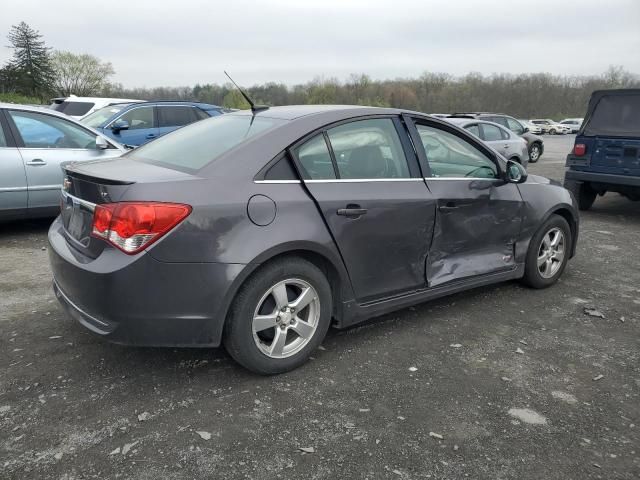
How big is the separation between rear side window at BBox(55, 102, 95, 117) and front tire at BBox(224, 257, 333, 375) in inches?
500

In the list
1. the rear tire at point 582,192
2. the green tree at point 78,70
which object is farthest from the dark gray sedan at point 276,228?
the green tree at point 78,70

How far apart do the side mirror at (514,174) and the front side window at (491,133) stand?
365 inches

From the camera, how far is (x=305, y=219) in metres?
3.10

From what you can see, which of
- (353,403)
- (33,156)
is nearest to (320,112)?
(353,403)

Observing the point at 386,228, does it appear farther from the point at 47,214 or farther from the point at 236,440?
the point at 47,214

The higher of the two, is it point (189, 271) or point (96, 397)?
point (189, 271)

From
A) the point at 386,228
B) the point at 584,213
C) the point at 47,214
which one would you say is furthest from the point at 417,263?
the point at 584,213

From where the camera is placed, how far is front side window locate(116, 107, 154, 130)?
1084 cm

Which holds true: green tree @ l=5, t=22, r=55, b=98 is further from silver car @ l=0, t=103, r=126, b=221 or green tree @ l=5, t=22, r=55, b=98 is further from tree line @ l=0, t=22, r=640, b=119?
silver car @ l=0, t=103, r=126, b=221

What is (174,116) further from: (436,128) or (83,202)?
(83,202)

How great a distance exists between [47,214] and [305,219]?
14.9 ft

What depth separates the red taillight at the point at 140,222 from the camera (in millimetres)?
2691

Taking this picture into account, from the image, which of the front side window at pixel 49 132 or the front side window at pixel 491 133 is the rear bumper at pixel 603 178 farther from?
the front side window at pixel 49 132

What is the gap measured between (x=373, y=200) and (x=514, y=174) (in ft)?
5.20
